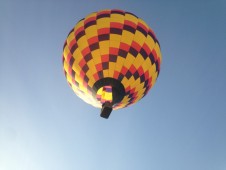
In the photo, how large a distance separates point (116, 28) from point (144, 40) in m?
0.98

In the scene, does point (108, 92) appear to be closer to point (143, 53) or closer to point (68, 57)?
point (143, 53)

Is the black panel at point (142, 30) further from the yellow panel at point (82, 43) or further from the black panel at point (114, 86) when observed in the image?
the black panel at point (114, 86)

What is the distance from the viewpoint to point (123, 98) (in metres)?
8.30

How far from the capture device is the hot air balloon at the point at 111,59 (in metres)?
8.03

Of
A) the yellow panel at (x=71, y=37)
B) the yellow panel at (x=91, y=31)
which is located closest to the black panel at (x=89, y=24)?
the yellow panel at (x=91, y=31)

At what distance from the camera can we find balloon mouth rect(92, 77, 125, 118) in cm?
788

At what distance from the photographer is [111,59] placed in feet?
26.5

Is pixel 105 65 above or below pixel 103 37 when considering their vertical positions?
below

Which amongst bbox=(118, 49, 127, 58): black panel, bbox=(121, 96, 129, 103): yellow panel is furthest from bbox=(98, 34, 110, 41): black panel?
bbox=(121, 96, 129, 103): yellow panel

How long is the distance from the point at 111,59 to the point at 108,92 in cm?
99

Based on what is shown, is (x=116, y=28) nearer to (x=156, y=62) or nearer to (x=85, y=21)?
(x=85, y=21)

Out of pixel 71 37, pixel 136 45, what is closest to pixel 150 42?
pixel 136 45

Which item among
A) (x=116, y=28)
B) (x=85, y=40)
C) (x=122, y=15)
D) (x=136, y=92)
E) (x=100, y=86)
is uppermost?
(x=122, y=15)

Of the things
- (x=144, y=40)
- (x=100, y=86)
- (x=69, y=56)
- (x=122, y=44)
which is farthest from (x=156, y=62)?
(x=69, y=56)
